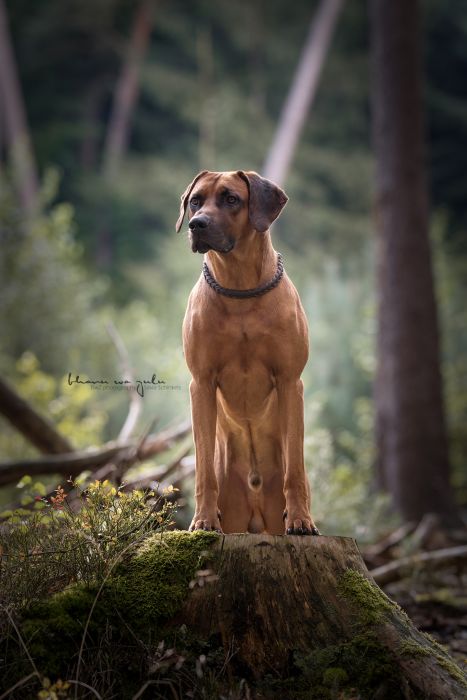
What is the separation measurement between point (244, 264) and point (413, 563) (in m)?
4.57

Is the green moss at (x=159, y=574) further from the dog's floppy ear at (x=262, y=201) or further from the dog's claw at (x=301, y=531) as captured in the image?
the dog's floppy ear at (x=262, y=201)

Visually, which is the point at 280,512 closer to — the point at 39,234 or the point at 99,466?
the point at 99,466

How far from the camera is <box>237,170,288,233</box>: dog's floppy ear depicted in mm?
4199

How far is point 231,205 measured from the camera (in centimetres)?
419

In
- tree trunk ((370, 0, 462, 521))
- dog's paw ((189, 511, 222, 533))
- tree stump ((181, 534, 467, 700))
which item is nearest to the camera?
tree stump ((181, 534, 467, 700))

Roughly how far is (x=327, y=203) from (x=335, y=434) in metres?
9.65

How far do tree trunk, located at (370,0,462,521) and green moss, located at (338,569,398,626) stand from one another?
813 centimetres

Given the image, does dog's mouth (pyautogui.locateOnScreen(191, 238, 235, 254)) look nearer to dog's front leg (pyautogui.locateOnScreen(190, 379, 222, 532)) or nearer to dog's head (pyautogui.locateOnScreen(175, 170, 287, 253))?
dog's head (pyautogui.locateOnScreen(175, 170, 287, 253))

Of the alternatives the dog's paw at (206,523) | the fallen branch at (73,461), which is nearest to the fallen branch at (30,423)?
the fallen branch at (73,461)

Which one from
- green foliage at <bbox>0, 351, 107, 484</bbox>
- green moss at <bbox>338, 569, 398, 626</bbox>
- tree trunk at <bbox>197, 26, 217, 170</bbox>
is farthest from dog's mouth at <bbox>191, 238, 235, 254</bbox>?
tree trunk at <bbox>197, 26, 217, 170</bbox>

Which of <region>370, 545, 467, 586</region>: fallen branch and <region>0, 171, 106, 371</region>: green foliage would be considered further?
<region>0, 171, 106, 371</region>: green foliage

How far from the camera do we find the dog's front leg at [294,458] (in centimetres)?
421

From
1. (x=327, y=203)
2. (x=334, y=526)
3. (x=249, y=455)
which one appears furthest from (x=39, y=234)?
(x=327, y=203)

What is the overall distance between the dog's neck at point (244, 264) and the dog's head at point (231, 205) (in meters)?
0.08
